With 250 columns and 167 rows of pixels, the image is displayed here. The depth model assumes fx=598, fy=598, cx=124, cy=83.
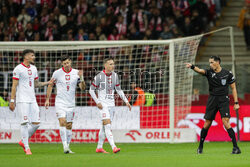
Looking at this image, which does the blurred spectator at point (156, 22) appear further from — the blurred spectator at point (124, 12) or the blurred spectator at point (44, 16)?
the blurred spectator at point (44, 16)

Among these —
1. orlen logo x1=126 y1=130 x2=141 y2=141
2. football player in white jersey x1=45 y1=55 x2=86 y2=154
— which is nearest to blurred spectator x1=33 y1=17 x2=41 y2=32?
orlen logo x1=126 y1=130 x2=141 y2=141

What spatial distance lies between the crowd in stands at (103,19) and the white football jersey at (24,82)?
354 inches

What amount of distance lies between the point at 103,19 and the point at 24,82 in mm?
10178

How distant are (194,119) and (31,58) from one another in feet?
23.0

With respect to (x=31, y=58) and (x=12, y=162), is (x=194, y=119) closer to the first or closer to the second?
(x=31, y=58)

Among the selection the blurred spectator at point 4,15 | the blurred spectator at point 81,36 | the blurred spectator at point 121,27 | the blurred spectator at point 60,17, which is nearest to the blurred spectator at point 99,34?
the blurred spectator at point 81,36

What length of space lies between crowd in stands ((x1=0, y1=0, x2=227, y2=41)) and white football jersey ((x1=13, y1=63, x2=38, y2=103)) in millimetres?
8984

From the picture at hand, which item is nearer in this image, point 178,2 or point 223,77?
point 223,77

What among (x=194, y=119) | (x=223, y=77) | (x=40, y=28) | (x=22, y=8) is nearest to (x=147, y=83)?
(x=194, y=119)

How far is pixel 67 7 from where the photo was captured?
25172mm

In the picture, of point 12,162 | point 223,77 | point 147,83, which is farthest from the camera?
point 147,83

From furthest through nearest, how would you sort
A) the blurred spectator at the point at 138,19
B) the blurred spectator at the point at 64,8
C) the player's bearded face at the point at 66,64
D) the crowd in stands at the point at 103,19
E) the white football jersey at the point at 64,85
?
the blurred spectator at the point at 64,8
the blurred spectator at the point at 138,19
the crowd in stands at the point at 103,19
the white football jersey at the point at 64,85
the player's bearded face at the point at 66,64

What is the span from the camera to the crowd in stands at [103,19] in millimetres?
23328

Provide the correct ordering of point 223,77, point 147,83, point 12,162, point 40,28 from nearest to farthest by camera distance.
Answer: point 12,162, point 223,77, point 147,83, point 40,28
